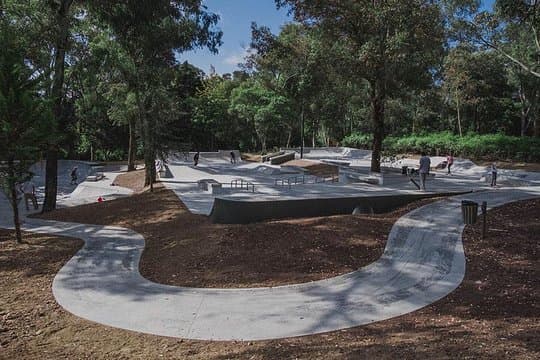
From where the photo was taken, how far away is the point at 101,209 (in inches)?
639

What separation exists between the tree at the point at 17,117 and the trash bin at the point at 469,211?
10.2 meters

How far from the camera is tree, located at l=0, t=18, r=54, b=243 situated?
963 centimetres

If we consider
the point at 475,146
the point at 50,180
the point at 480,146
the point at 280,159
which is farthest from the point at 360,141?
the point at 50,180

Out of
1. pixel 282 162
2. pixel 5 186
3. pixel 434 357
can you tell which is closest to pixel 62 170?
pixel 282 162

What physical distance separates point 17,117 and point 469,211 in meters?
10.9

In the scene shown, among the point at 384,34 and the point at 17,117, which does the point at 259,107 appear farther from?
the point at 17,117

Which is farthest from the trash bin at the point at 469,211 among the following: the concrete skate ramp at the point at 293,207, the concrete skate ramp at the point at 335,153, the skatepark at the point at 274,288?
the concrete skate ramp at the point at 335,153

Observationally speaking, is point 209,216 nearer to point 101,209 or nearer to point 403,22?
point 101,209

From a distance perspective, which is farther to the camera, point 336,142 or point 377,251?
point 336,142

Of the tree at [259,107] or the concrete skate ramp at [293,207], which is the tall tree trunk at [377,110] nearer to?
the concrete skate ramp at [293,207]

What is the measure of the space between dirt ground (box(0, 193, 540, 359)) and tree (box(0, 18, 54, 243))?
3309 millimetres

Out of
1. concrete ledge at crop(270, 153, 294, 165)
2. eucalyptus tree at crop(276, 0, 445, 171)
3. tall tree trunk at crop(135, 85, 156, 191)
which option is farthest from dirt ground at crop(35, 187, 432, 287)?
concrete ledge at crop(270, 153, 294, 165)

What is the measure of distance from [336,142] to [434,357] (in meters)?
60.5

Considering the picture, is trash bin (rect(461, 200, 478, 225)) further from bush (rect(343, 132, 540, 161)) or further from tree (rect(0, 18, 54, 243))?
bush (rect(343, 132, 540, 161))
